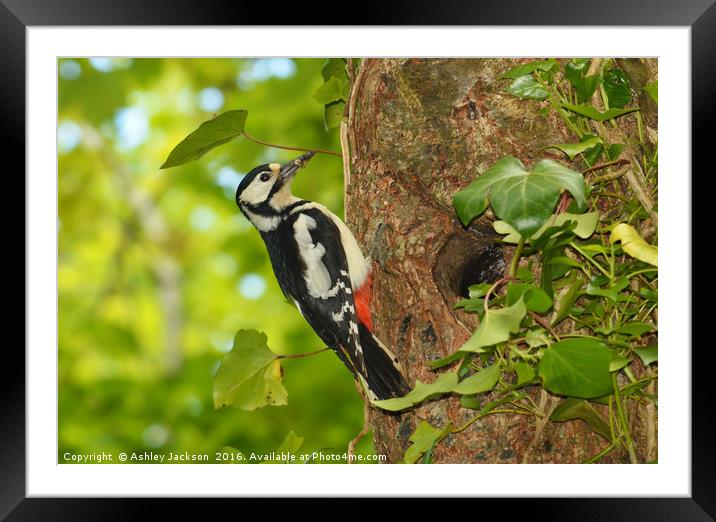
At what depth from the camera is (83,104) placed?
86.2 inches

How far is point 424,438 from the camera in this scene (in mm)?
1112

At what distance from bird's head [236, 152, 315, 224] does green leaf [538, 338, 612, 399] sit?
775mm

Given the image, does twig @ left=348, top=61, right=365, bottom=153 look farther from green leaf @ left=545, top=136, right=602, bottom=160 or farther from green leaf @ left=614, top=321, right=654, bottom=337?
green leaf @ left=614, top=321, right=654, bottom=337

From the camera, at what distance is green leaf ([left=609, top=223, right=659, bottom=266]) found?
1.00 meters

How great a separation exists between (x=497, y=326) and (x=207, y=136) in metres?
0.58

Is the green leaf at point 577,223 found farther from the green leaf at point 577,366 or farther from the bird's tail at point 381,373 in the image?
the bird's tail at point 381,373

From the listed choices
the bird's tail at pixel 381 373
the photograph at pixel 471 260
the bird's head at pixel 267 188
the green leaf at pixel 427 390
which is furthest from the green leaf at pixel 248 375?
the bird's head at pixel 267 188

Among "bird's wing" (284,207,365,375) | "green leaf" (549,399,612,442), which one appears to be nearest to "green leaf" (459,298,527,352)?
"green leaf" (549,399,612,442)

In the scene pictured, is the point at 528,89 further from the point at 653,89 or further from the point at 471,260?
the point at 471,260

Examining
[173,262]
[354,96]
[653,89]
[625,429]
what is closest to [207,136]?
[354,96]
